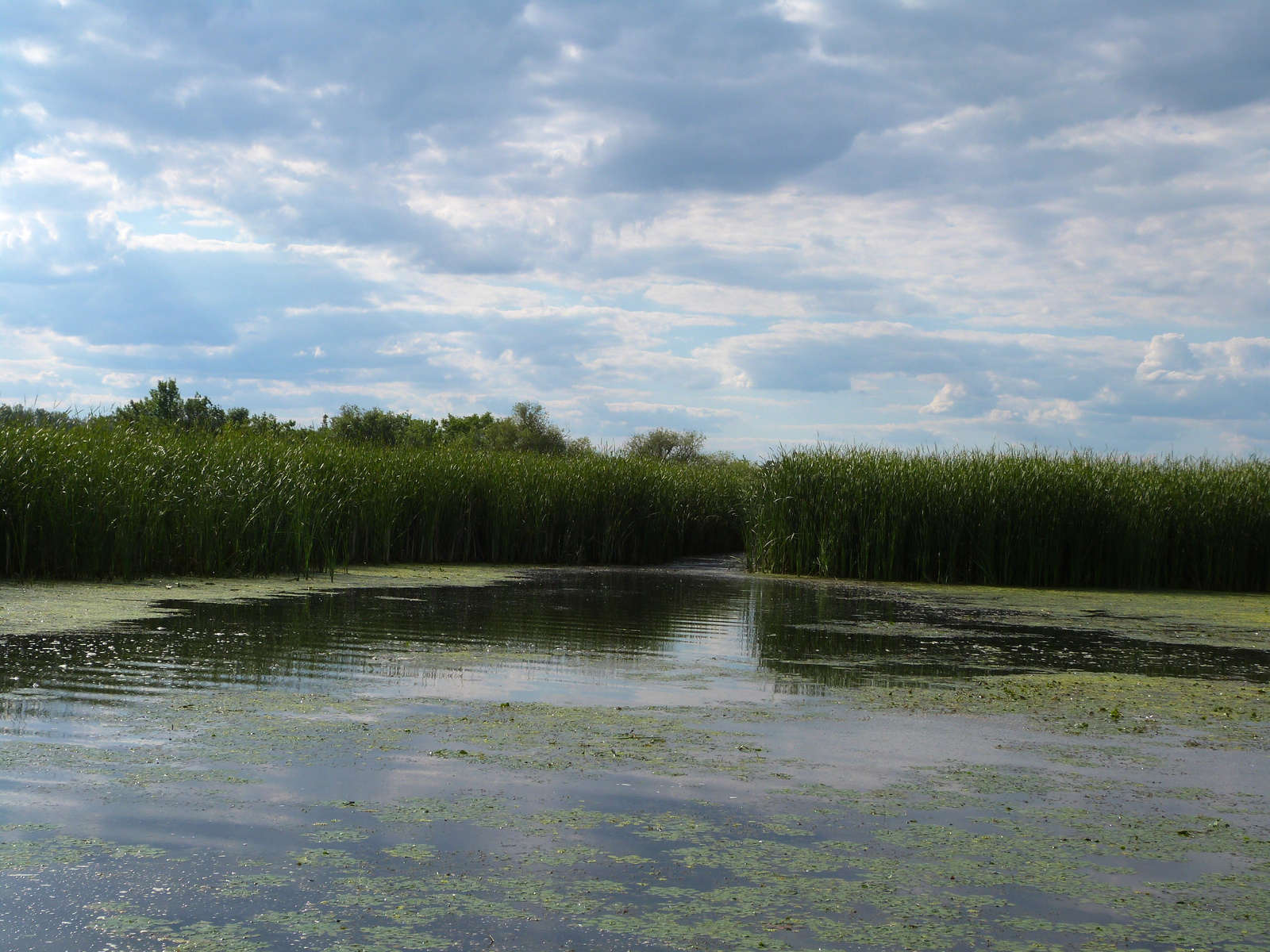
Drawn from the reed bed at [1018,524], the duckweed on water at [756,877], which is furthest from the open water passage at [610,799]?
the reed bed at [1018,524]

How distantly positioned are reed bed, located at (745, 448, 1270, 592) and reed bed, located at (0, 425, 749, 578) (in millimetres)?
3825

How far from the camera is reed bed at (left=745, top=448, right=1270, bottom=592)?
1648 centimetres

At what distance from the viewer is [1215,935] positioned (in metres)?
2.83

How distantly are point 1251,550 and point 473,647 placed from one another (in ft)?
49.2

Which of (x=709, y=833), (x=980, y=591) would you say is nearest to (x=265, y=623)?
(x=709, y=833)

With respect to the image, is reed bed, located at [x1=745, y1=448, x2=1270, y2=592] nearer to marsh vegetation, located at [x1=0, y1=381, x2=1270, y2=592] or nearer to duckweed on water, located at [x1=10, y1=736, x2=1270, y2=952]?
marsh vegetation, located at [x1=0, y1=381, x2=1270, y2=592]

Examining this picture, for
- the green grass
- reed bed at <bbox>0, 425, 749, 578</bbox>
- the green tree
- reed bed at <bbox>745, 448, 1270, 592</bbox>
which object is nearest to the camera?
reed bed at <bbox>0, 425, 749, 578</bbox>

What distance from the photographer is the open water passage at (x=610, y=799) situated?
2801 mm

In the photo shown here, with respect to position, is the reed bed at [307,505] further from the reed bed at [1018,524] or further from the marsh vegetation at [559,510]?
the reed bed at [1018,524]

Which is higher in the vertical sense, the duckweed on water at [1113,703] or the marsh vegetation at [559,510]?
the marsh vegetation at [559,510]

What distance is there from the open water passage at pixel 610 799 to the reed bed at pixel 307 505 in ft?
14.7

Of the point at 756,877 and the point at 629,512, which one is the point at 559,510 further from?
the point at 756,877

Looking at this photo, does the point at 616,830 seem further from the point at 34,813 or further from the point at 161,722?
the point at 161,722

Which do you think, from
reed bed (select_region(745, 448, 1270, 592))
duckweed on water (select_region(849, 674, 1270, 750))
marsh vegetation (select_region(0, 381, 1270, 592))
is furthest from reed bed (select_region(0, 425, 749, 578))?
duckweed on water (select_region(849, 674, 1270, 750))
